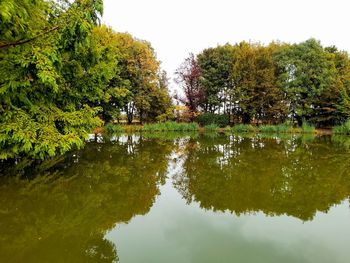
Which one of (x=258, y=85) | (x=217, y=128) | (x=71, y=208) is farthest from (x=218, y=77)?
(x=71, y=208)

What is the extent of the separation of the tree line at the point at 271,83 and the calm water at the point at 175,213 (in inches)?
966

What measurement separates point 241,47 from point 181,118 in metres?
11.0

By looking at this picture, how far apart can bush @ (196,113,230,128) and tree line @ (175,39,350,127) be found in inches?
48.1

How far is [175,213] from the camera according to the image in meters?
6.43

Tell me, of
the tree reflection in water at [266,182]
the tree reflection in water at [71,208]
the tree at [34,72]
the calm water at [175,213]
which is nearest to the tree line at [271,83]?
the tree reflection in water at [266,182]

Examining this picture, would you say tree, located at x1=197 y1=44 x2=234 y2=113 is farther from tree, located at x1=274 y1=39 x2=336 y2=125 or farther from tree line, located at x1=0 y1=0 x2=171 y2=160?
tree line, located at x1=0 y1=0 x2=171 y2=160

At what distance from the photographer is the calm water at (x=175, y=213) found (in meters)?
4.50

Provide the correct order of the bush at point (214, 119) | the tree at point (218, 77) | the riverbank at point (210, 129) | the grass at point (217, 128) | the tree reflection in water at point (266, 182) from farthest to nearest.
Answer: the tree at point (218, 77)
the bush at point (214, 119)
the riverbank at point (210, 129)
the grass at point (217, 128)
the tree reflection in water at point (266, 182)

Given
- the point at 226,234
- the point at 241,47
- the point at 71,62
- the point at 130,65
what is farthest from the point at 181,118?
the point at 226,234

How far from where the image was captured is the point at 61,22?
25.9ft

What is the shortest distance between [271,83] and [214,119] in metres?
7.31

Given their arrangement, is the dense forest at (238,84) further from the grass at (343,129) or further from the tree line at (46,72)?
the tree line at (46,72)

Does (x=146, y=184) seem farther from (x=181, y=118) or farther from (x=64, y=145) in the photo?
(x=181, y=118)

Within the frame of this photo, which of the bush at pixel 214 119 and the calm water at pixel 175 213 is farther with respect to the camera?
the bush at pixel 214 119
